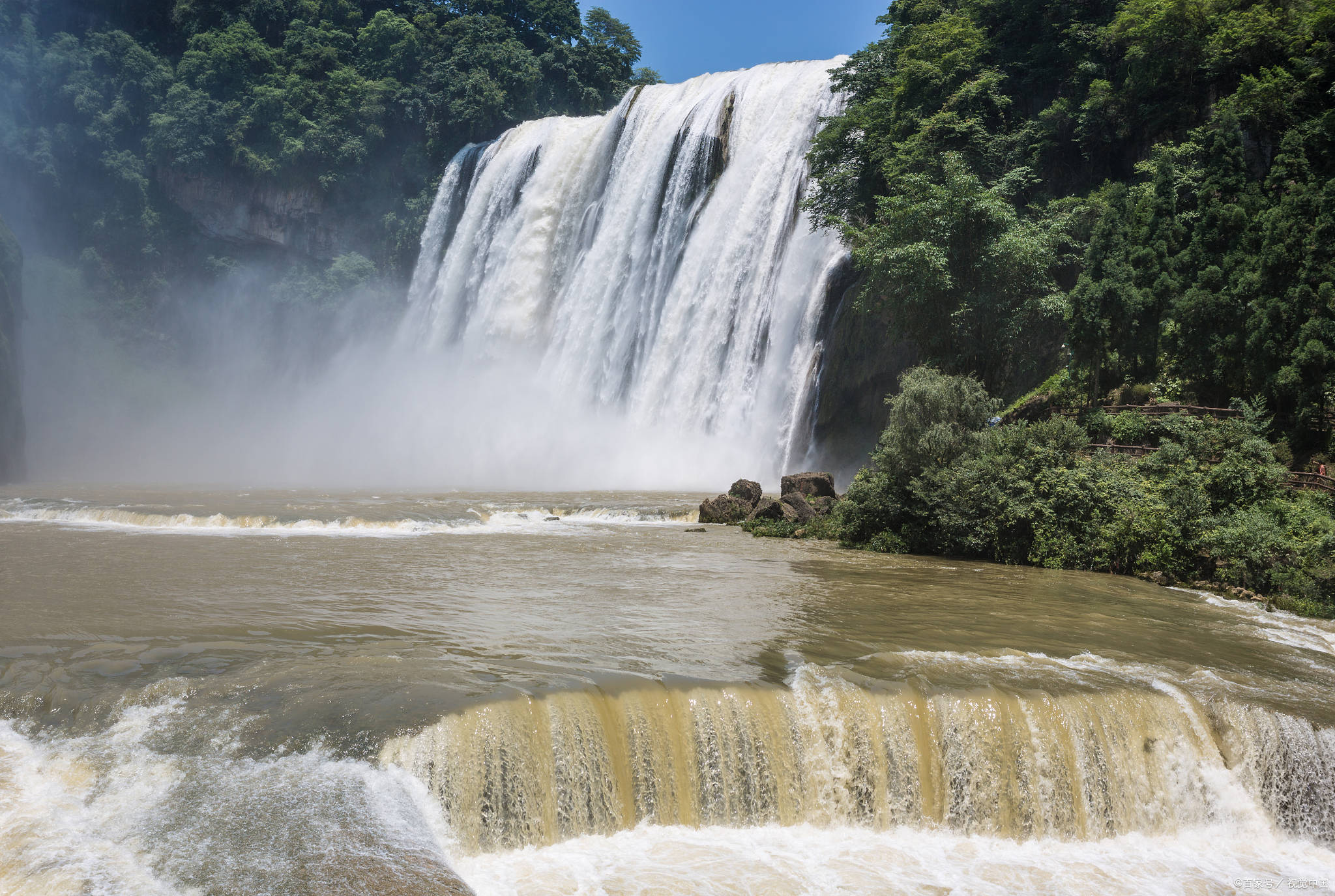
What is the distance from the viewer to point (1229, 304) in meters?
17.8

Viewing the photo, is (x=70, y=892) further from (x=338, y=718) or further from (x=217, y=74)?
(x=217, y=74)

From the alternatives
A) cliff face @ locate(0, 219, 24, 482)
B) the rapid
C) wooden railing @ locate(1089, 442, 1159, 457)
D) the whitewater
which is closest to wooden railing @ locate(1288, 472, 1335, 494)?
wooden railing @ locate(1089, 442, 1159, 457)

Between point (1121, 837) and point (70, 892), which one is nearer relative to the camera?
point (70, 892)

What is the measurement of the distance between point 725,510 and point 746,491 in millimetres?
832

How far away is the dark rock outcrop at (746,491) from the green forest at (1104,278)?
200cm

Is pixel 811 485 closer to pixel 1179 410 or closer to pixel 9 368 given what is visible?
pixel 1179 410

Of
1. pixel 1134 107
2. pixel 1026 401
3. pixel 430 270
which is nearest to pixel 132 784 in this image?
A: pixel 1026 401

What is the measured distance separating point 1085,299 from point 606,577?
13078mm

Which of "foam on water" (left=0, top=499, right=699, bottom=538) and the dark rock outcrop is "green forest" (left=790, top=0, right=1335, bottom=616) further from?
"foam on water" (left=0, top=499, right=699, bottom=538)

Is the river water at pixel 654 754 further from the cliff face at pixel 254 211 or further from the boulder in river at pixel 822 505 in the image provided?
the cliff face at pixel 254 211

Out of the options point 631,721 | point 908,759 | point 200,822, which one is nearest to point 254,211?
point 631,721

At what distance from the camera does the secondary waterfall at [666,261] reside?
99.6ft

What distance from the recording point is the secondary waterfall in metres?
30.3

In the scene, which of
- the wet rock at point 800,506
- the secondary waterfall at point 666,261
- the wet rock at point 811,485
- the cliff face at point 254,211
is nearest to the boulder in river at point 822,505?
the wet rock at point 800,506
